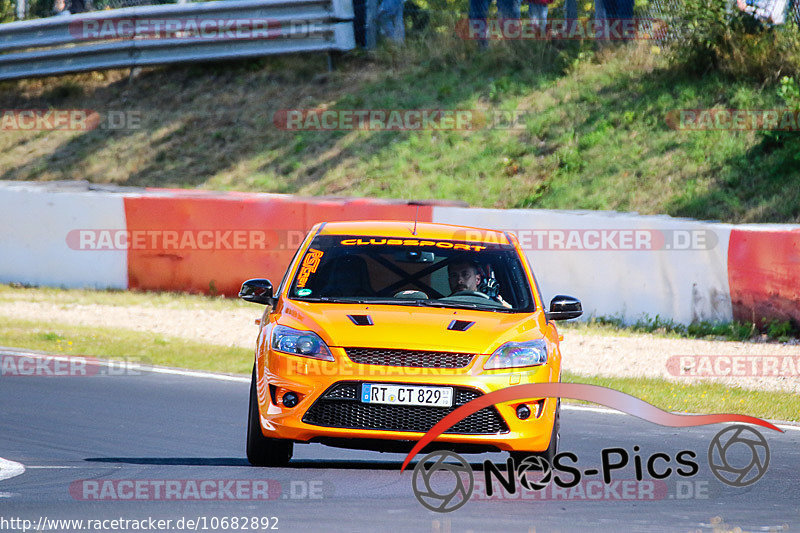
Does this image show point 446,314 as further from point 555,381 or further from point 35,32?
point 35,32

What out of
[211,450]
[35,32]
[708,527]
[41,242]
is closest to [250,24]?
[35,32]

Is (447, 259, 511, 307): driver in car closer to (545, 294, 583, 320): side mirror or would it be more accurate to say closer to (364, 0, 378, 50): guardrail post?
(545, 294, 583, 320): side mirror

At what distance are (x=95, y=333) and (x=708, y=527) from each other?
9607 mm

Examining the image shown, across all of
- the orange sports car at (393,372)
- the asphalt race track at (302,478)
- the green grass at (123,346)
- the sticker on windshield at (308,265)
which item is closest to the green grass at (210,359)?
the green grass at (123,346)

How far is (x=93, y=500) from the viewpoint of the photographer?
6.84 metres

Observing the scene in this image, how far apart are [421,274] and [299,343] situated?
1.51 meters

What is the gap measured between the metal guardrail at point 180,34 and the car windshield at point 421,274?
51.3ft

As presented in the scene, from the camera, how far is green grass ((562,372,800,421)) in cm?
1071

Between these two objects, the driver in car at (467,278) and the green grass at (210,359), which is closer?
the driver in car at (467,278)

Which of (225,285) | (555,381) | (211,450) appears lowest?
(225,285)

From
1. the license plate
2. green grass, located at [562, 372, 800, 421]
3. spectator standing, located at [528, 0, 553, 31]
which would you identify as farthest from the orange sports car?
spectator standing, located at [528, 0, 553, 31]

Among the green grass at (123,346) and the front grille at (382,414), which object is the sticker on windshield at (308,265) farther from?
the green grass at (123,346)

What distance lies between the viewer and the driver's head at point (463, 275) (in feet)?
27.3

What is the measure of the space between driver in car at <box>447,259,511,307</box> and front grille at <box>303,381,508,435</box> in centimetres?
146
